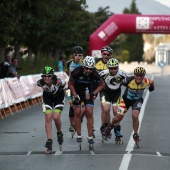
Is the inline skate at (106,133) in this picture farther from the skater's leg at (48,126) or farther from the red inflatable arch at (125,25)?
the red inflatable arch at (125,25)

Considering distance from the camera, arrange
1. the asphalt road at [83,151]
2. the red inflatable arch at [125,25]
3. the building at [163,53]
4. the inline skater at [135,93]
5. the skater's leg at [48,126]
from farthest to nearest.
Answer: the building at [163,53] < the red inflatable arch at [125,25] < the inline skater at [135,93] < the skater's leg at [48,126] < the asphalt road at [83,151]

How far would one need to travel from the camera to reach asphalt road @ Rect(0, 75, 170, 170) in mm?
10992

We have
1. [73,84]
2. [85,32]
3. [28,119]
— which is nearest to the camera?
[73,84]

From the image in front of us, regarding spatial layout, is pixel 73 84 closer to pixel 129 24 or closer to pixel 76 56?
pixel 76 56

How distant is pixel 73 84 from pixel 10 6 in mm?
13786

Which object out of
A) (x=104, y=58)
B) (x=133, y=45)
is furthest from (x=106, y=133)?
(x=133, y=45)

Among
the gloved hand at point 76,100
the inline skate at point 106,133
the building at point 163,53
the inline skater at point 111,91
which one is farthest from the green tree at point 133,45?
the gloved hand at point 76,100

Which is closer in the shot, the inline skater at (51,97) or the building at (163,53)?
the inline skater at (51,97)

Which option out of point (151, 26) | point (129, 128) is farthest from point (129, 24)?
point (129, 128)

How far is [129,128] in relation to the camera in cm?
1712

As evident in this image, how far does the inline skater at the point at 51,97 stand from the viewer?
1283 centimetres

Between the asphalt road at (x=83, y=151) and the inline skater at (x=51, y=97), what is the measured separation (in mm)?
457

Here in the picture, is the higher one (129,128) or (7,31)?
(7,31)

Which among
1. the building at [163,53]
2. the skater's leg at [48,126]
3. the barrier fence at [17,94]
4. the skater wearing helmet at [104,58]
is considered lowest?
the building at [163,53]
